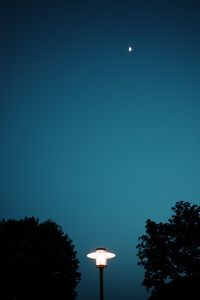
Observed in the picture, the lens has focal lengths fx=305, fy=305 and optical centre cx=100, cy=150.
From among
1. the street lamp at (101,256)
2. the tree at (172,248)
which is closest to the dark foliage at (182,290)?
the street lamp at (101,256)

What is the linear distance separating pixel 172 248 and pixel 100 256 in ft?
91.3

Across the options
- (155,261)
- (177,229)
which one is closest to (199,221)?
(177,229)

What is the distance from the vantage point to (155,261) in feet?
118

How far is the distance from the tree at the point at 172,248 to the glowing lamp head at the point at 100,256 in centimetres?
2632

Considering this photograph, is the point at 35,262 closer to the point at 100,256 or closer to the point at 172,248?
the point at 172,248

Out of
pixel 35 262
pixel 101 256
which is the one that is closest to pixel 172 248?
pixel 35 262

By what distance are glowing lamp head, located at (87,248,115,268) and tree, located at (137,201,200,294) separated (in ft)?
86.4

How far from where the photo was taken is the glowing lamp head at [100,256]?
1055 centimetres

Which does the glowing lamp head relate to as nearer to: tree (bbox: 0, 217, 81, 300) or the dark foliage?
the dark foliage

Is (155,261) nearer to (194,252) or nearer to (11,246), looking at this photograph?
(194,252)

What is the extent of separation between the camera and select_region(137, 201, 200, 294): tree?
34.3 metres

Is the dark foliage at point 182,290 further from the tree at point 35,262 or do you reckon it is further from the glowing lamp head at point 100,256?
the tree at point 35,262

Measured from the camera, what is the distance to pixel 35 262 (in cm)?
3453

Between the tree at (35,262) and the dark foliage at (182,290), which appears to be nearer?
the dark foliage at (182,290)
